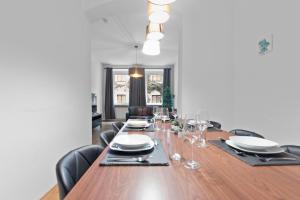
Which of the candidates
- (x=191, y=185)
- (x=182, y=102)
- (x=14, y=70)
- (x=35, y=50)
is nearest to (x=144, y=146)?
(x=191, y=185)

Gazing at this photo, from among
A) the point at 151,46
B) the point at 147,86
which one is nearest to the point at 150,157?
the point at 151,46

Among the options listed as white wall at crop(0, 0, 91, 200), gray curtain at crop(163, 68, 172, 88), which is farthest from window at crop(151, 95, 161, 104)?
white wall at crop(0, 0, 91, 200)

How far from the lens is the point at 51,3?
2.14 meters

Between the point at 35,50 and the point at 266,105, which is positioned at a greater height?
the point at 35,50

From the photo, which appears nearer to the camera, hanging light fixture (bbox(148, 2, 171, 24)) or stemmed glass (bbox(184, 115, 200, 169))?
stemmed glass (bbox(184, 115, 200, 169))

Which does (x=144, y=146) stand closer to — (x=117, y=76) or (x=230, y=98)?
(x=230, y=98)

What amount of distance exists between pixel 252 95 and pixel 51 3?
9.24 ft

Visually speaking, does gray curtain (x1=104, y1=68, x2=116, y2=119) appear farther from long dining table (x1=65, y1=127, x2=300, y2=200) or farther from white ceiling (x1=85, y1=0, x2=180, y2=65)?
long dining table (x1=65, y1=127, x2=300, y2=200)

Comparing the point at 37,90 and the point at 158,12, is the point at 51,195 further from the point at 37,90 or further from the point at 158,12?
the point at 158,12

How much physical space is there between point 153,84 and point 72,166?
8159mm

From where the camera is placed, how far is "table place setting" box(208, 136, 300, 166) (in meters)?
0.88

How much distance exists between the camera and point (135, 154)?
99cm

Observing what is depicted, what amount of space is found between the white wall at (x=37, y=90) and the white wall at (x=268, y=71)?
247cm

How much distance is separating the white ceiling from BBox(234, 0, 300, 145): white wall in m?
1.29
